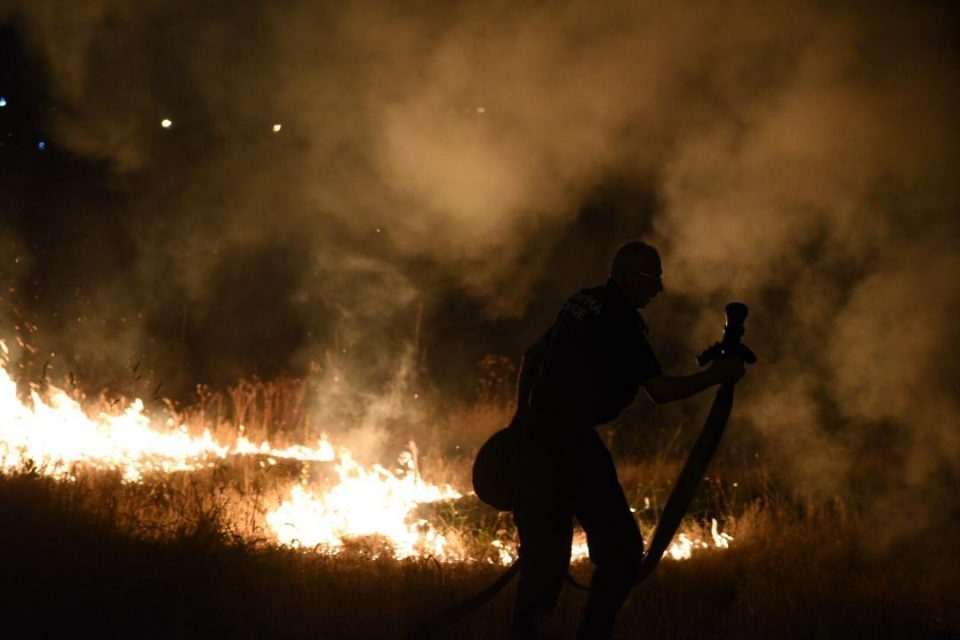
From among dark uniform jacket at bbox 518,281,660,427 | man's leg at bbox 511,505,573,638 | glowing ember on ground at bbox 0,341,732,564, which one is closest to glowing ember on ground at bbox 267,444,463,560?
glowing ember on ground at bbox 0,341,732,564

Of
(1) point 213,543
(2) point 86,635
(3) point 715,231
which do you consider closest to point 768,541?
(3) point 715,231

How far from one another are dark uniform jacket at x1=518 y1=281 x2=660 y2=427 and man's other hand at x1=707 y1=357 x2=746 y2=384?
23 centimetres

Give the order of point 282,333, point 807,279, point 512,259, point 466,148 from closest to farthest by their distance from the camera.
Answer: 1. point 807,279
2. point 466,148
3. point 512,259
4. point 282,333

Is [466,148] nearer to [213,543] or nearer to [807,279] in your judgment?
[807,279]

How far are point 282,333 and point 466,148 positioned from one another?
23.4 ft

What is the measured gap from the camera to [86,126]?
436 inches

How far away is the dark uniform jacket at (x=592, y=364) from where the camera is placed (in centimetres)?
374

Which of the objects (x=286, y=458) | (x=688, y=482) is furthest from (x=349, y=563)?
(x=286, y=458)

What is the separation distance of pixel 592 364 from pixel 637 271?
48 cm

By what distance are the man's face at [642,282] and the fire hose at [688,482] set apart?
12.7 inches

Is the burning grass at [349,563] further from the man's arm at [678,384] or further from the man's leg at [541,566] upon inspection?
the man's arm at [678,384]

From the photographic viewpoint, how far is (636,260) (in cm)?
394

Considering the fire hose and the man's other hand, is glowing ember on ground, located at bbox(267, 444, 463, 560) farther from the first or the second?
the man's other hand

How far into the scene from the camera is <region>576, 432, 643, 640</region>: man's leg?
376 centimetres
